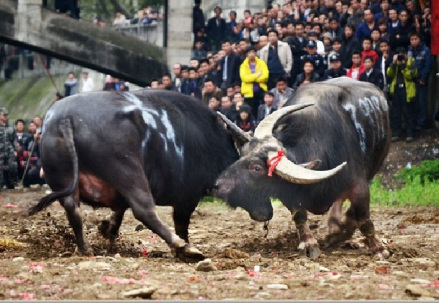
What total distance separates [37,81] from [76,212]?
97.2 feet

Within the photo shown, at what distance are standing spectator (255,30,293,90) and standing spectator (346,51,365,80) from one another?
1.63m

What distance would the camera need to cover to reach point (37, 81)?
40344 millimetres

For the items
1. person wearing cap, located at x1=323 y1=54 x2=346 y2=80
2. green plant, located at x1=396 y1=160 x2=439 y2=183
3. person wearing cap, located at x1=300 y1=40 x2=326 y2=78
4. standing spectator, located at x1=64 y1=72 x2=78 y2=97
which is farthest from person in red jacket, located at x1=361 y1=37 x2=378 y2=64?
standing spectator, located at x1=64 y1=72 x2=78 y2=97

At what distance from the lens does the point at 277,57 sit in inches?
859

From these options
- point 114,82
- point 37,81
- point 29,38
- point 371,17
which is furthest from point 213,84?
point 37,81

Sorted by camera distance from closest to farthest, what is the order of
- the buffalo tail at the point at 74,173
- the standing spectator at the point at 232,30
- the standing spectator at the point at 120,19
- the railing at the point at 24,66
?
1. the buffalo tail at the point at 74,173
2. the standing spectator at the point at 232,30
3. the standing spectator at the point at 120,19
4. the railing at the point at 24,66

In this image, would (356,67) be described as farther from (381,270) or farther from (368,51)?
(381,270)

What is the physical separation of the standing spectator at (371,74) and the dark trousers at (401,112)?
0.71m

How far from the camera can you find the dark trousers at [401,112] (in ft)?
68.1

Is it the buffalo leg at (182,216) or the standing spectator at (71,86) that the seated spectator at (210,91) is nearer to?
the buffalo leg at (182,216)

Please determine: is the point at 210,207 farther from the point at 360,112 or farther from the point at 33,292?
the point at 33,292

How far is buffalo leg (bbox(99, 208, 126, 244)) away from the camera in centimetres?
1245

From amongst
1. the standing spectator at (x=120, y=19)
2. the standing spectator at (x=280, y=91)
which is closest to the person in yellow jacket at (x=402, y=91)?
the standing spectator at (x=280, y=91)

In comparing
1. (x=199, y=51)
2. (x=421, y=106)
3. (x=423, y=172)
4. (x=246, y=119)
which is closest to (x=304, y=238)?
(x=423, y=172)
